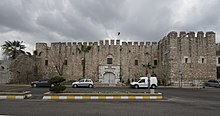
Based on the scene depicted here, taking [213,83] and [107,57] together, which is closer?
[213,83]

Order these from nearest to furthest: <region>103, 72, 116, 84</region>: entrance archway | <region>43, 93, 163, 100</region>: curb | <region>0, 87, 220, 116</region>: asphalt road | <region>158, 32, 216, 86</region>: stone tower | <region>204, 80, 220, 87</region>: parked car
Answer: <region>0, 87, 220, 116</region>: asphalt road < <region>43, 93, 163, 100</region>: curb < <region>204, 80, 220, 87</region>: parked car < <region>158, 32, 216, 86</region>: stone tower < <region>103, 72, 116, 84</region>: entrance archway

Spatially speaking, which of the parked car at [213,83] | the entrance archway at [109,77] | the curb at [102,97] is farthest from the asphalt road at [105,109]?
the entrance archway at [109,77]

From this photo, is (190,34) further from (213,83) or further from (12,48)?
(12,48)

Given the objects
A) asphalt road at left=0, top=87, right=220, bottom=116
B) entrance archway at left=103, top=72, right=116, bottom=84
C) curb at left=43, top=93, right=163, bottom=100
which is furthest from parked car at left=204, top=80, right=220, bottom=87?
asphalt road at left=0, top=87, right=220, bottom=116

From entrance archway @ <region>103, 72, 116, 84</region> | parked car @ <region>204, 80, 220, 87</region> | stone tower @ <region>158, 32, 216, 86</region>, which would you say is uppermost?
stone tower @ <region>158, 32, 216, 86</region>

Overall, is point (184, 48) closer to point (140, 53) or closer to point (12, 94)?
point (140, 53)

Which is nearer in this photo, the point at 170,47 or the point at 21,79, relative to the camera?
the point at 170,47

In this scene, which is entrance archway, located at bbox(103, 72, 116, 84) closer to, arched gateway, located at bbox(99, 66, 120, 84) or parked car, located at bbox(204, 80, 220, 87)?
arched gateway, located at bbox(99, 66, 120, 84)

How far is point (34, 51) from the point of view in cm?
3522

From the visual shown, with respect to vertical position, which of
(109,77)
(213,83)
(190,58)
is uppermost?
(190,58)

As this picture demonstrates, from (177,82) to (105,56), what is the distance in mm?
11260

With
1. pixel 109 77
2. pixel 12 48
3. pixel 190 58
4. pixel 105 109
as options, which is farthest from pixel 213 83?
pixel 12 48

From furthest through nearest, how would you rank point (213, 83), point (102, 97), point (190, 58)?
point (190, 58) → point (213, 83) → point (102, 97)

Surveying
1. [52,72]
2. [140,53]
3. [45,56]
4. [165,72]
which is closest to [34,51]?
[45,56]
